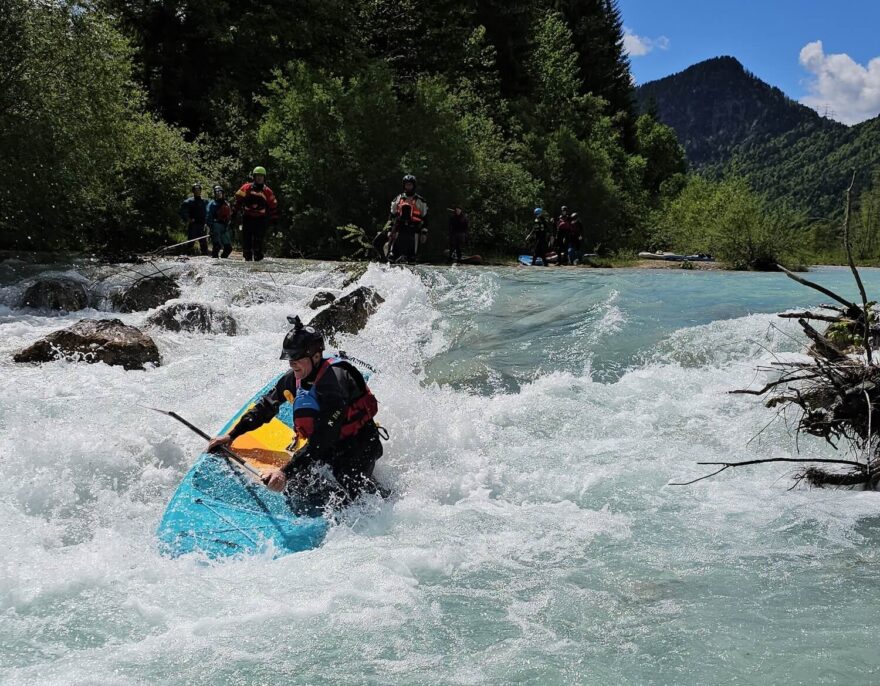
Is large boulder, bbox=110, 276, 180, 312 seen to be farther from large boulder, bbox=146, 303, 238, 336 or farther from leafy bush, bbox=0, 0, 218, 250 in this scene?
leafy bush, bbox=0, 0, 218, 250

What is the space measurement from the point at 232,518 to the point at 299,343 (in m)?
1.17

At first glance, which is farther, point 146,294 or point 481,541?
point 146,294

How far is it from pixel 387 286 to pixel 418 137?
815 cm

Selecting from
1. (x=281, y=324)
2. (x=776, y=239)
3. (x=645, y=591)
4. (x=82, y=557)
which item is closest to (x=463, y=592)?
(x=645, y=591)

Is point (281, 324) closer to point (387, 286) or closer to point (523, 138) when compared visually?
point (387, 286)

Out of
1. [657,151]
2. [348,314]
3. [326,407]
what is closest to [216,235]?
[348,314]

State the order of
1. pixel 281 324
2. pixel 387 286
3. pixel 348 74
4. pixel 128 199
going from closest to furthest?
pixel 281 324 → pixel 387 286 → pixel 128 199 → pixel 348 74

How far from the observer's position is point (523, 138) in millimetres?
27500

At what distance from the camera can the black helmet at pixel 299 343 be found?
15.6ft

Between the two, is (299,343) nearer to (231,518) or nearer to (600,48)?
(231,518)

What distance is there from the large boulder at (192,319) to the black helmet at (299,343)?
6387mm

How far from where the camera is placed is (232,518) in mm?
5051

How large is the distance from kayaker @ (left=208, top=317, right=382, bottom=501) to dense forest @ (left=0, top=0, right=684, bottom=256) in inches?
439

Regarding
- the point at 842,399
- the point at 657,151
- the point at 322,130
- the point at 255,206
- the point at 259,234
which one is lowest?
the point at 842,399
